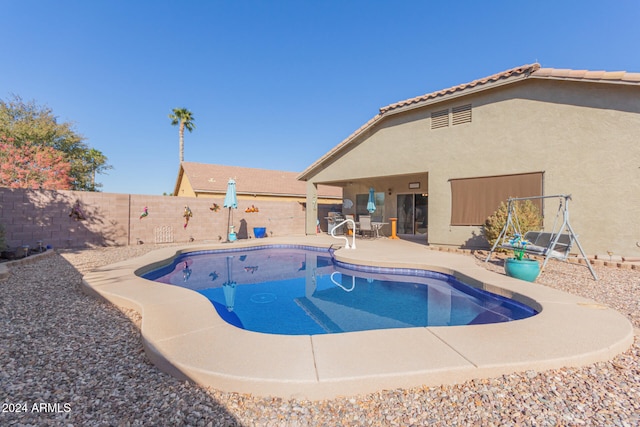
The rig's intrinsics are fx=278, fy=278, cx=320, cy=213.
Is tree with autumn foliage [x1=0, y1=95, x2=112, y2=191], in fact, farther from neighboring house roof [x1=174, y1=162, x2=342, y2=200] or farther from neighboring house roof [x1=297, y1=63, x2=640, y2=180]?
neighboring house roof [x1=297, y1=63, x2=640, y2=180]

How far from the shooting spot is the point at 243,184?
22.7m

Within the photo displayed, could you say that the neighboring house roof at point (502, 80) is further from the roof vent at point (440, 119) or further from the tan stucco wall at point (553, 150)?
the roof vent at point (440, 119)

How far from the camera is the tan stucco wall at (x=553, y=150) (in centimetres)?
740

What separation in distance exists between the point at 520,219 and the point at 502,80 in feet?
14.6

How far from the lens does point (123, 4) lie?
11.0 meters

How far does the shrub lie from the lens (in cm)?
803

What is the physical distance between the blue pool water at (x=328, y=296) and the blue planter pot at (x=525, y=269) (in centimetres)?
87

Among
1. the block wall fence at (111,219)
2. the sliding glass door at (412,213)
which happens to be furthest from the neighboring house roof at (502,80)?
the block wall fence at (111,219)

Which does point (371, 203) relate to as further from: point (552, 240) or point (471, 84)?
point (552, 240)

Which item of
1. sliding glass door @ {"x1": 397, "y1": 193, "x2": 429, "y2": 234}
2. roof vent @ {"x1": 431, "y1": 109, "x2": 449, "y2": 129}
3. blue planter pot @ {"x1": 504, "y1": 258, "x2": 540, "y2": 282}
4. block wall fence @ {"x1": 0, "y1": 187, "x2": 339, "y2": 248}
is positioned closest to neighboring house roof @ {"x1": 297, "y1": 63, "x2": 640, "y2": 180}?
roof vent @ {"x1": 431, "y1": 109, "x2": 449, "y2": 129}

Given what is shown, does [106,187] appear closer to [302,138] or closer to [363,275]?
[302,138]

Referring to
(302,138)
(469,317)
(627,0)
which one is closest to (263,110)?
(302,138)

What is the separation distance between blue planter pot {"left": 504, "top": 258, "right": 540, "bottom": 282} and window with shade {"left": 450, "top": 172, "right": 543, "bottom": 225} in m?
4.23

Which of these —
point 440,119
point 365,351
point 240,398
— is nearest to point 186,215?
point 440,119
